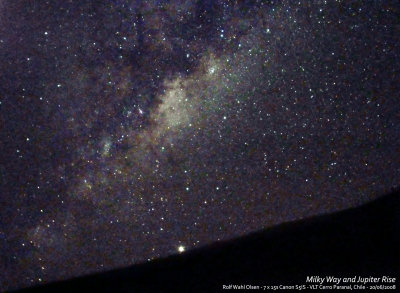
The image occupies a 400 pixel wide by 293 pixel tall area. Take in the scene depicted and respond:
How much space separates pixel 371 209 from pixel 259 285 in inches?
73.3

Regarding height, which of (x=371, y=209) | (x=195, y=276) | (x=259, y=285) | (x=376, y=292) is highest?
(x=371, y=209)

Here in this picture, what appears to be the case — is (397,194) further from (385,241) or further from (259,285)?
(259,285)

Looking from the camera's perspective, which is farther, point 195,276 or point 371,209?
point 195,276

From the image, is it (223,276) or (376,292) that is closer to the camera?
(376,292)

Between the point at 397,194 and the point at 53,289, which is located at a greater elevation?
the point at 397,194

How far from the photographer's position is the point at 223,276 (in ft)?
13.8

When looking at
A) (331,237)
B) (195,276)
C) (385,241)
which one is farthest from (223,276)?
(385,241)

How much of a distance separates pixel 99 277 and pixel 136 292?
2.02 feet

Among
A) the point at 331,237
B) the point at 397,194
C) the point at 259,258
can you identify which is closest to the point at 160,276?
the point at 259,258

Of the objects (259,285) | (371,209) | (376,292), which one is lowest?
(376,292)

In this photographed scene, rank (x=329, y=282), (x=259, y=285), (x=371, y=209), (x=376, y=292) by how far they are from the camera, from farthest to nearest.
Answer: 1. (x=371, y=209)
2. (x=259, y=285)
3. (x=329, y=282)
4. (x=376, y=292)

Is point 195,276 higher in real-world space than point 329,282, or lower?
higher

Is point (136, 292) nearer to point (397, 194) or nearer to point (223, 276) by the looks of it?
point (223, 276)

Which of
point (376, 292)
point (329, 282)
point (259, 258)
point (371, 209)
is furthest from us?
point (259, 258)
